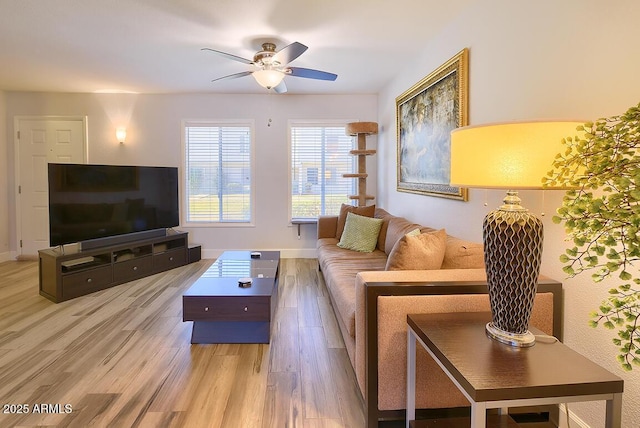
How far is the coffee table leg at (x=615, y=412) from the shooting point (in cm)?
101

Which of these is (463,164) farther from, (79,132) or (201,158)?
(79,132)

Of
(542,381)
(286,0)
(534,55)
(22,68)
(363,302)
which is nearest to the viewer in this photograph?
(542,381)

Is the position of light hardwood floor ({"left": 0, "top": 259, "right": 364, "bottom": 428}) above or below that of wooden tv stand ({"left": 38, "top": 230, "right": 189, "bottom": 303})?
below

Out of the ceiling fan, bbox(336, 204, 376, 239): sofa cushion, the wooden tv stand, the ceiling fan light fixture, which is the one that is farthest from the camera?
bbox(336, 204, 376, 239): sofa cushion

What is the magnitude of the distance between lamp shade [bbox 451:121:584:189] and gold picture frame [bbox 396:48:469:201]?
4.62ft

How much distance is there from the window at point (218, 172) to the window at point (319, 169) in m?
0.73

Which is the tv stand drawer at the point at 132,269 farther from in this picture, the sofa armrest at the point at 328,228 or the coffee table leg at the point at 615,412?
the coffee table leg at the point at 615,412

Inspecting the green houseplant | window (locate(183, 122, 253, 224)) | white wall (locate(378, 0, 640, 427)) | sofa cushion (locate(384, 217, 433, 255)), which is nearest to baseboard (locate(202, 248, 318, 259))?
window (locate(183, 122, 253, 224))

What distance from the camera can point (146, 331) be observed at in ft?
8.92

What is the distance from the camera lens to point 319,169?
5.29m

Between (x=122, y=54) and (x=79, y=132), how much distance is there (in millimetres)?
2185

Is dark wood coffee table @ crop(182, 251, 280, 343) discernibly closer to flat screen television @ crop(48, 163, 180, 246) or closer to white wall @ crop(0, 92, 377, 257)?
flat screen television @ crop(48, 163, 180, 246)

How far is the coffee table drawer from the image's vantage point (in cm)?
241

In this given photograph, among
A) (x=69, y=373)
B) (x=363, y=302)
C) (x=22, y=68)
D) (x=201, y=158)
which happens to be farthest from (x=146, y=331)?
(x=22, y=68)
